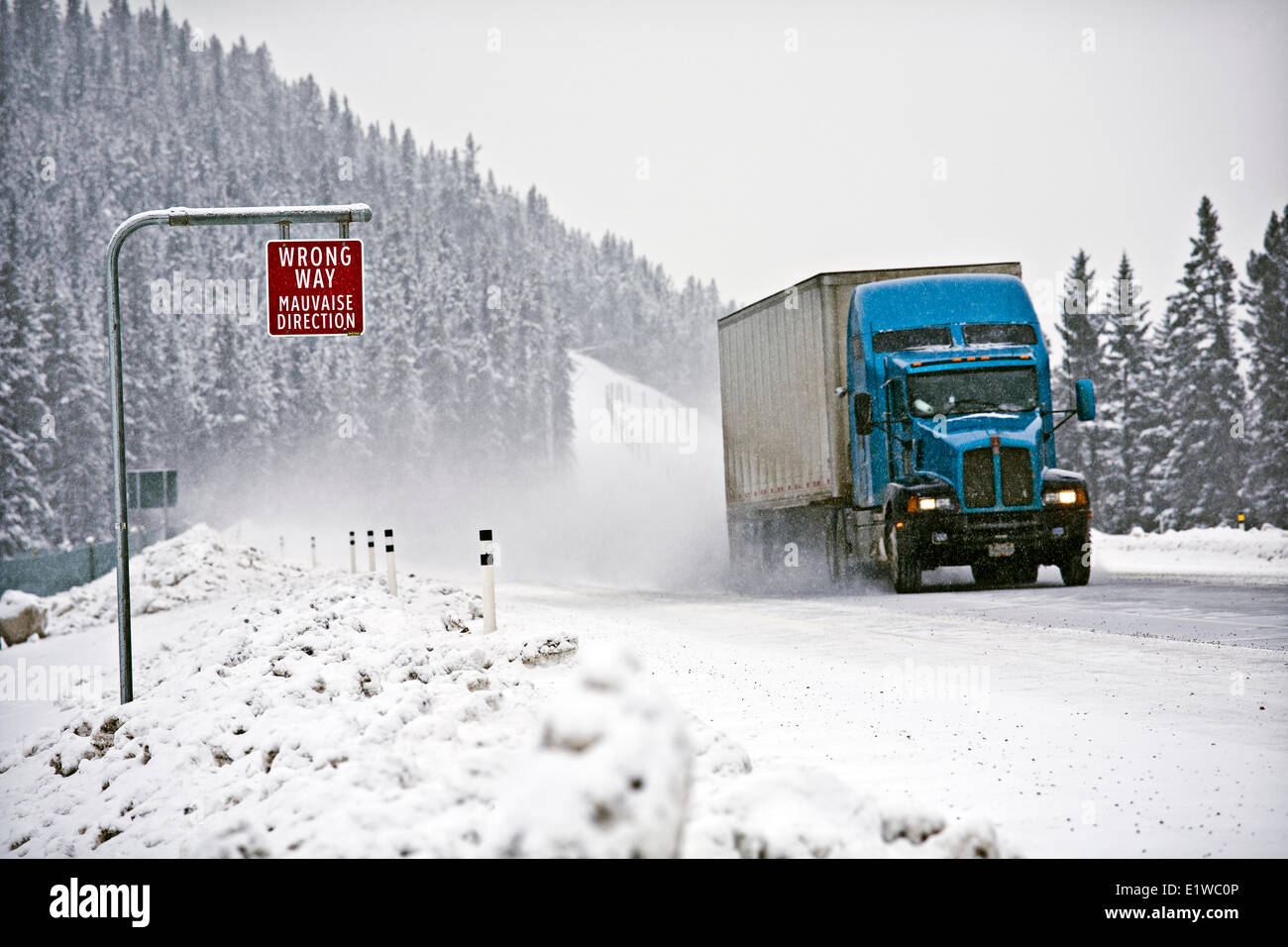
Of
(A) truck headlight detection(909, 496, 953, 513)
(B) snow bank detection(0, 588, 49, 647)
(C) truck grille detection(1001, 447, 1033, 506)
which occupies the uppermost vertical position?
(C) truck grille detection(1001, 447, 1033, 506)

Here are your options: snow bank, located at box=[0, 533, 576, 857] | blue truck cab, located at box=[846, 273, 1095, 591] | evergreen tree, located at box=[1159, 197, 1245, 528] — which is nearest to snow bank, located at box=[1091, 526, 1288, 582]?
blue truck cab, located at box=[846, 273, 1095, 591]

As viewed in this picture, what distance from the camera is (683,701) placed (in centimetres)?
892

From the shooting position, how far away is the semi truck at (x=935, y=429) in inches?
747

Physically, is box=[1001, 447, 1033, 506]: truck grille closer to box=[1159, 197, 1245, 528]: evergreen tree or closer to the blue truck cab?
the blue truck cab

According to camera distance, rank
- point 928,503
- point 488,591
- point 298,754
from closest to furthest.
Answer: point 298,754, point 488,591, point 928,503

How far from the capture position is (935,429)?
19.2 metres

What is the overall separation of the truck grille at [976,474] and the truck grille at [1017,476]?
0.72 ft

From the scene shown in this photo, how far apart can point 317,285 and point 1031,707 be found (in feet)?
32.0

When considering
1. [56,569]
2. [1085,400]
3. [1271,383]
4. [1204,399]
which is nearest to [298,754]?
[1085,400]

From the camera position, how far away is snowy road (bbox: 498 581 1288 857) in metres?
5.55

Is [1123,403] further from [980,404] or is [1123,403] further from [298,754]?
[298,754]

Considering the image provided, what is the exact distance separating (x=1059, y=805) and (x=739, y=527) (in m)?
21.9

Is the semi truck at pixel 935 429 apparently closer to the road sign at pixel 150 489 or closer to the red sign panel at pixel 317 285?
the red sign panel at pixel 317 285

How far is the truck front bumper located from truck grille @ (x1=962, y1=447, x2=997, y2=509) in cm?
29
